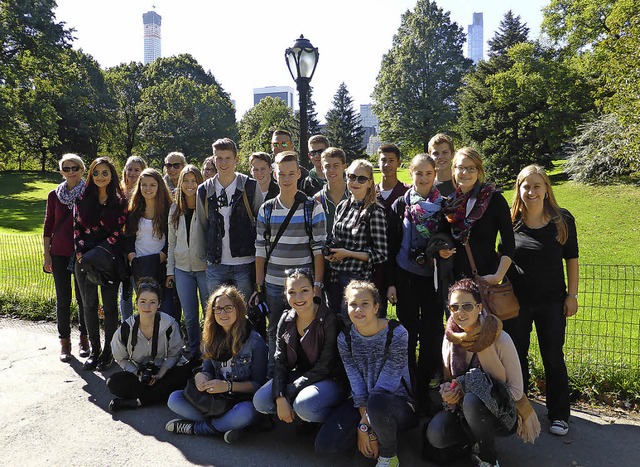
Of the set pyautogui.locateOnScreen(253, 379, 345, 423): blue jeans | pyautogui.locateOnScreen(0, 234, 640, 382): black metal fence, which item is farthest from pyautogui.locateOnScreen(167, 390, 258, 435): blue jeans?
pyautogui.locateOnScreen(0, 234, 640, 382): black metal fence

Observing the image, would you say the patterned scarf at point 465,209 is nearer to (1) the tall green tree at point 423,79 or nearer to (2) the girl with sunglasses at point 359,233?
(2) the girl with sunglasses at point 359,233

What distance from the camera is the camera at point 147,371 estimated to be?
461 cm

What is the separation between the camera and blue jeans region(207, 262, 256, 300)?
4.98 m

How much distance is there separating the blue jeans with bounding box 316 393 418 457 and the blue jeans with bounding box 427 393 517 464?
0.73 ft

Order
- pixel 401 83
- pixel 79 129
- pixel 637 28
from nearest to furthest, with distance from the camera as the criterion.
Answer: pixel 637 28 → pixel 79 129 → pixel 401 83

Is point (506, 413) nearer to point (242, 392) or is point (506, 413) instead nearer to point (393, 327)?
point (393, 327)

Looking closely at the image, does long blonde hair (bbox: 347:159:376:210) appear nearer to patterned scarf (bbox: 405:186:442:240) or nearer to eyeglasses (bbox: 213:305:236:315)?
patterned scarf (bbox: 405:186:442:240)

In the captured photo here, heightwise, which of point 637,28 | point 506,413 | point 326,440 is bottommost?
point 326,440

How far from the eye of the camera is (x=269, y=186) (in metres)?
5.50

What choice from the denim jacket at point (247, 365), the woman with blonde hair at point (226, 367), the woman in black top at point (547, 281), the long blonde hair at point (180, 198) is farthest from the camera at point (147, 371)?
the woman in black top at point (547, 281)

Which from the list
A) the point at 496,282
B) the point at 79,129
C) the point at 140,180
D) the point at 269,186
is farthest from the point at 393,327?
the point at 79,129

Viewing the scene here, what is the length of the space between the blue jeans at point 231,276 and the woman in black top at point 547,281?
2.52 meters

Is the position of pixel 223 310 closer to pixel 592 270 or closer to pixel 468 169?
pixel 468 169

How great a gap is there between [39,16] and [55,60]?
2266 millimetres
